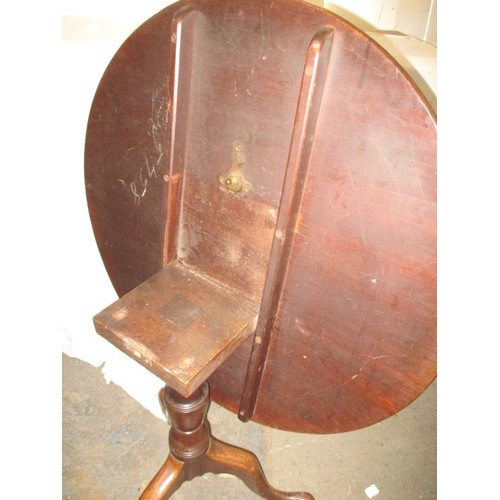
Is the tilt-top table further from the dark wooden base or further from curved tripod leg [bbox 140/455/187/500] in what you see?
curved tripod leg [bbox 140/455/187/500]

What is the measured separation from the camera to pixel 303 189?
866 mm

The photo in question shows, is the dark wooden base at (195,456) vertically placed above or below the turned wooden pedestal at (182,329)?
below

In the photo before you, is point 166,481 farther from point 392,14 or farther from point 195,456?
point 392,14

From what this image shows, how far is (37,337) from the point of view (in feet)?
1.76

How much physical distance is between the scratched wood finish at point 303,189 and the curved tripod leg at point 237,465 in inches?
17.3

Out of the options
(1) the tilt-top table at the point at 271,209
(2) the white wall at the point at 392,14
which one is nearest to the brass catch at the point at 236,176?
(1) the tilt-top table at the point at 271,209

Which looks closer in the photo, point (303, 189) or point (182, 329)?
point (303, 189)

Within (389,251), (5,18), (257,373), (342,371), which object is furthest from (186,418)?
(5,18)

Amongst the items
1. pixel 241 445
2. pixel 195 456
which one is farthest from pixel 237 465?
pixel 241 445

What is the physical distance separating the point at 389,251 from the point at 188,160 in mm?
608

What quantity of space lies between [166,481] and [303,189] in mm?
1316

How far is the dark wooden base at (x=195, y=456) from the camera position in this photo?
1.24 metres

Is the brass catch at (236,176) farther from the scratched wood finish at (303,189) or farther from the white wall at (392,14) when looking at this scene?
the white wall at (392,14)
